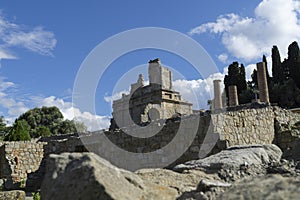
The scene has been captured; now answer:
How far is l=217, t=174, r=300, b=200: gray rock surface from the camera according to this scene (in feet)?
7.12

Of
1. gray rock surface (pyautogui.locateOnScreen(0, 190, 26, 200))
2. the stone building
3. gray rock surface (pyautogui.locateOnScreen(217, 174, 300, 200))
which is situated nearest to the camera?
gray rock surface (pyautogui.locateOnScreen(217, 174, 300, 200))

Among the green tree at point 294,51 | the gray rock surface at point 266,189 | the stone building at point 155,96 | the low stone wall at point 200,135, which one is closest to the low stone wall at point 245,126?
the low stone wall at point 200,135

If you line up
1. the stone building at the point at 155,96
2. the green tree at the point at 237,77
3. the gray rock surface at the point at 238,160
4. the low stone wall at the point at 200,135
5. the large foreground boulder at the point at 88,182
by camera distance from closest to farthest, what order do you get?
1. the large foreground boulder at the point at 88,182
2. the gray rock surface at the point at 238,160
3. the low stone wall at the point at 200,135
4. the stone building at the point at 155,96
5. the green tree at the point at 237,77

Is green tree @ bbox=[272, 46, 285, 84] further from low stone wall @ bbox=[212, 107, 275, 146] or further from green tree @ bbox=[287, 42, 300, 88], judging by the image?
low stone wall @ bbox=[212, 107, 275, 146]

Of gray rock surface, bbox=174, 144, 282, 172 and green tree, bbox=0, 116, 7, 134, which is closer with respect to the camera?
gray rock surface, bbox=174, 144, 282, 172

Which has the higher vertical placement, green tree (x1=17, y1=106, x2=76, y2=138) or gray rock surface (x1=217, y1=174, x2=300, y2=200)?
green tree (x1=17, y1=106, x2=76, y2=138)

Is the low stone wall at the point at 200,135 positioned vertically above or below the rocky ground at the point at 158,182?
above

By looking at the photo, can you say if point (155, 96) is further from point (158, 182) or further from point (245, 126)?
point (158, 182)

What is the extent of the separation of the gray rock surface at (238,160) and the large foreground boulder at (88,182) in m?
1.59

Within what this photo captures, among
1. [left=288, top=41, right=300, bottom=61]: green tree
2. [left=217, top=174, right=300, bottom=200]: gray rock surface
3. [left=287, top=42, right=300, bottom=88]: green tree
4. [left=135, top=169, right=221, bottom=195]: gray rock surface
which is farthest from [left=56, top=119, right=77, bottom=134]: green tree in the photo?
[left=217, top=174, right=300, bottom=200]: gray rock surface

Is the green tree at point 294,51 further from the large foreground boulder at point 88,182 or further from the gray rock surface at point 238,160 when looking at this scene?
the large foreground boulder at point 88,182

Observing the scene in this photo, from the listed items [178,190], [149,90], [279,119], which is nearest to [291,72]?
[149,90]

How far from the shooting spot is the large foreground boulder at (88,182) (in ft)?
8.94

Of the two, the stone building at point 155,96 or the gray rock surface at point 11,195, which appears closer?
the gray rock surface at point 11,195
